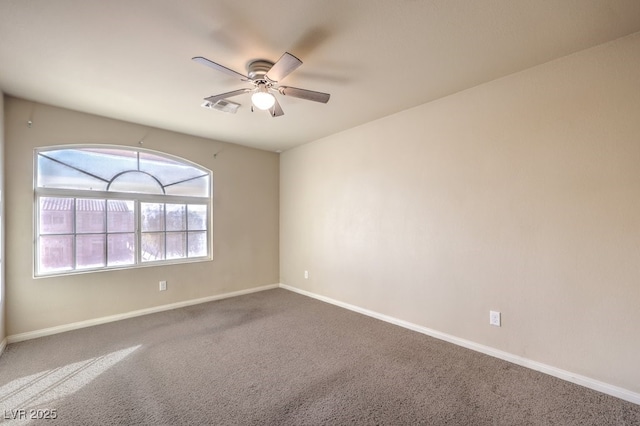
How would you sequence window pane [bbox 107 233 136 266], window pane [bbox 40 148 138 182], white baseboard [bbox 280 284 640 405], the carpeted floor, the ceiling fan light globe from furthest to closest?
window pane [bbox 107 233 136 266], window pane [bbox 40 148 138 182], the ceiling fan light globe, white baseboard [bbox 280 284 640 405], the carpeted floor

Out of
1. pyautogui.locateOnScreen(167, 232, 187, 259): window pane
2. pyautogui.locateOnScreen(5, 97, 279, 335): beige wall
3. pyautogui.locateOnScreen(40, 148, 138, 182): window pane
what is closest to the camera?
pyautogui.locateOnScreen(5, 97, 279, 335): beige wall

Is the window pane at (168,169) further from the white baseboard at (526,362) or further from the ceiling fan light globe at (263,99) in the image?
the white baseboard at (526,362)

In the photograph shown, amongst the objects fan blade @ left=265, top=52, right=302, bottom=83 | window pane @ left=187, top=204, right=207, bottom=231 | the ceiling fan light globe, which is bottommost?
window pane @ left=187, top=204, right=207, bottom=231

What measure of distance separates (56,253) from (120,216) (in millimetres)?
725

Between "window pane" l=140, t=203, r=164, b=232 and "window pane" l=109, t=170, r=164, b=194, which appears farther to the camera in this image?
"window pane" l=140, t=203, r=164, b=232

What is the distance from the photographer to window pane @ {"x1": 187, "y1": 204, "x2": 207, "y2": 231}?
423 cm

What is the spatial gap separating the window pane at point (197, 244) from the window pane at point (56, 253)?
53.4 inches

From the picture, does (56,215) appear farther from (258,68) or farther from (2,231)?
(258,68)

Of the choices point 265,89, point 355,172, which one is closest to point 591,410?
point 355,172

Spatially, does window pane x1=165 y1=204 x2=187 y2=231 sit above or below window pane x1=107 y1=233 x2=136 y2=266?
above

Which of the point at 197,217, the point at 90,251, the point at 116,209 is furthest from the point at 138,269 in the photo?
the point at 197,217

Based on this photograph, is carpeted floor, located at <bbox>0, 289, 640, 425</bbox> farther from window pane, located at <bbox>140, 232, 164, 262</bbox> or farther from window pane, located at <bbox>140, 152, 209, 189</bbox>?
window pane, located at <bbox>140, 152, 209, 189</bbox>

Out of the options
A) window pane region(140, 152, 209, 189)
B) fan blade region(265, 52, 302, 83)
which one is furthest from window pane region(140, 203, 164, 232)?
fan blade region(265, 52, 302, 83)

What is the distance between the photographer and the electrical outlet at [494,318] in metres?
2.54
